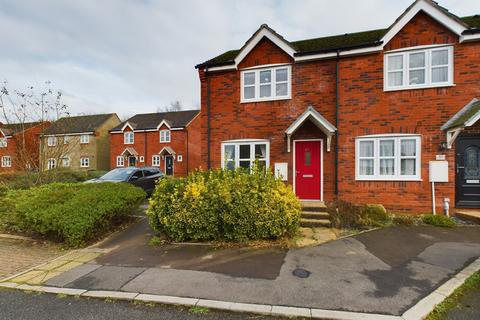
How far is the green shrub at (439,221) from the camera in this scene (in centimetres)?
741

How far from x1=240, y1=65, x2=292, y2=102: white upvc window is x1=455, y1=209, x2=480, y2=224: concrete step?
696 centimetres

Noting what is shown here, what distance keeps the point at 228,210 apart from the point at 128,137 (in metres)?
29.7

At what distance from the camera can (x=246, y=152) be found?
10.4 meters

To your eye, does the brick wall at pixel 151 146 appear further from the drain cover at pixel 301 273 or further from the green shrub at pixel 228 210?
the drain cover at pixel 301 273

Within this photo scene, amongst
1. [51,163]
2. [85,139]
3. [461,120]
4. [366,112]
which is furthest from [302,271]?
[85,139]

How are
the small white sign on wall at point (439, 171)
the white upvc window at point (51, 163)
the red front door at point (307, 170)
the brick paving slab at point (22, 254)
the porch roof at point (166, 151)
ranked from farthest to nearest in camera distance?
the porch roof at point (166, 151)
the white upvc window at point (51, 163)
the red front door at point (307, 170)
the small white sign on wall at point (439, 171)
the brick paving slab at point (22, 254)

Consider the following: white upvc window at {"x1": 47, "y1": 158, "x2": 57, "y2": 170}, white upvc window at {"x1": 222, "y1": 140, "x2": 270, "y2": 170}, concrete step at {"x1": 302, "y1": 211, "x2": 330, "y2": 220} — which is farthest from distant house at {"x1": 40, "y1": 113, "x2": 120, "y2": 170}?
concrete step at {"x1": 302, "y1": 211, "x2": 330, "y2": 220}

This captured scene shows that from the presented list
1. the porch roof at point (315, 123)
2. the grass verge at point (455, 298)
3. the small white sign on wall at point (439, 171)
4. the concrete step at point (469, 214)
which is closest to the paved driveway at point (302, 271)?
the grass verge at point (455, 298)

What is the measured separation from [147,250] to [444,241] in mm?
7354

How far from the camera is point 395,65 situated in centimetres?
889

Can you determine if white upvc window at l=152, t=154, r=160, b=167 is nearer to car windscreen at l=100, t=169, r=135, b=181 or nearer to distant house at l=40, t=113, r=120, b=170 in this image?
distant house at l=40, t=113, r=120, b=170

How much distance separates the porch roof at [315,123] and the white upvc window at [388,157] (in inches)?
46.3

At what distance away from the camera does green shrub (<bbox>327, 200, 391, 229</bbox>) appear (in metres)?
7.45

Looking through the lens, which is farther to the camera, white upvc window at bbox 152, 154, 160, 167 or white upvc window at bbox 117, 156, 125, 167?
white upvc window at bbox 117, 156, 125, 167
